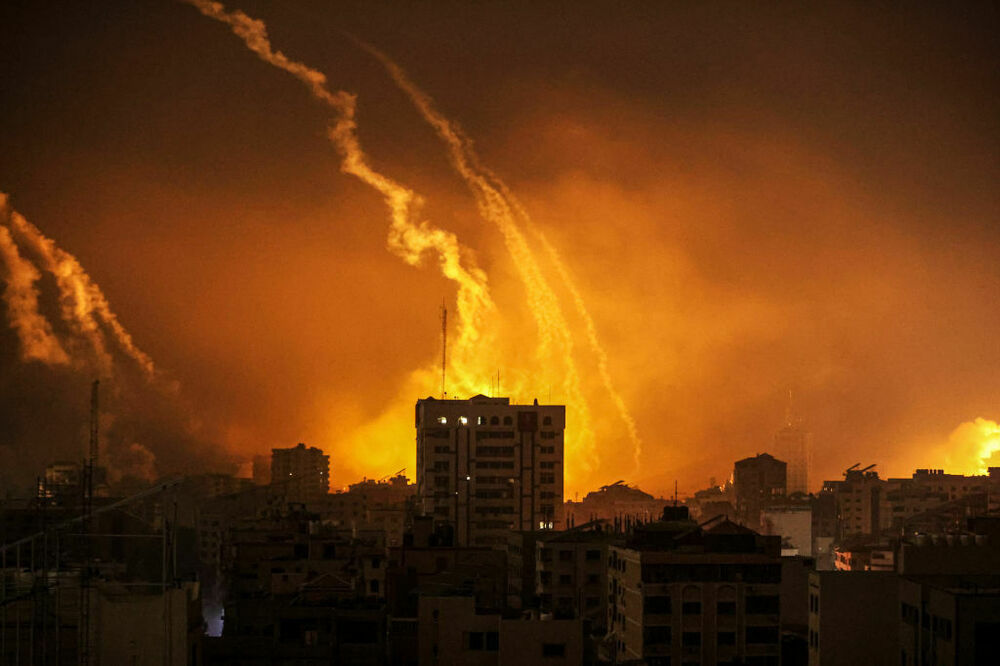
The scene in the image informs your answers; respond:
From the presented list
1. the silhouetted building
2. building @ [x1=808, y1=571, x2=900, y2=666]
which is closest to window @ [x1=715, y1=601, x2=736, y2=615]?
building @ [x1=808, y1=571, x2=900, y2=666]

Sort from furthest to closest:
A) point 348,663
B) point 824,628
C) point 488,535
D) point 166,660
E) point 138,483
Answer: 1. point 138,483
2. point 488,535
3. point 348,663
4. point 824,628
5. point 166,660

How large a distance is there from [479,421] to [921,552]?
2693 cm

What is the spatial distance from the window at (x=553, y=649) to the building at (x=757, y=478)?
53662 mm

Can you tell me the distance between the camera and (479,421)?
168 ft

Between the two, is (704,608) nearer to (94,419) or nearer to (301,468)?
(94,419)

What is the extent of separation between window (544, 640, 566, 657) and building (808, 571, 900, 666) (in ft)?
13.9

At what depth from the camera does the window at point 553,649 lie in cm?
2464

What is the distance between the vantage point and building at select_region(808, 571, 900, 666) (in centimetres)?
2548

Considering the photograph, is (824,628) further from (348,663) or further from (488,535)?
(488,535)

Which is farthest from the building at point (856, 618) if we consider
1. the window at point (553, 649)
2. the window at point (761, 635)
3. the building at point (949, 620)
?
the window at point (553, 649)

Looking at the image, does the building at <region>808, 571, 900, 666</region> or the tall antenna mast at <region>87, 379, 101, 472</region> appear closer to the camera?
the building at <region>808, 571, 900, 666</region>

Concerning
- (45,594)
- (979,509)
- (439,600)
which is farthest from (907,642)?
(979,509)

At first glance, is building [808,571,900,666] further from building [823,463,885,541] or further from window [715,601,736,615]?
building [823,463,885,541]

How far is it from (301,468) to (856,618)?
2119 inches
